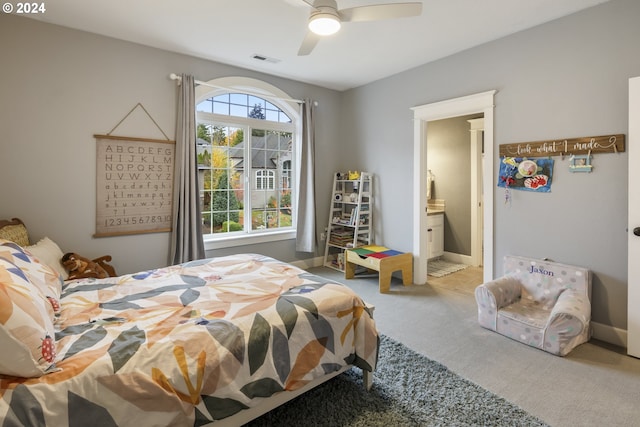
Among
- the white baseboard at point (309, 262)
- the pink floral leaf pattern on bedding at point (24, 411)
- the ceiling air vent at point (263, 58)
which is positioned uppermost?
the ceiling air vent at point (263, 58)

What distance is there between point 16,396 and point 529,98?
3.87m

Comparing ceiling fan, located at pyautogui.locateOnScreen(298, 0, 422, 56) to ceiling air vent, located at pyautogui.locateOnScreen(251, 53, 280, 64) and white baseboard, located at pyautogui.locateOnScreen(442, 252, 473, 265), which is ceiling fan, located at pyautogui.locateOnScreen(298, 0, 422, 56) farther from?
white baseboard, located at pyautogui.locateOnScreen(442, 252, 473, 265)

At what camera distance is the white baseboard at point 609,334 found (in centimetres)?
256

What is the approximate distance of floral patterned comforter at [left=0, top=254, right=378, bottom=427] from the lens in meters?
1.20

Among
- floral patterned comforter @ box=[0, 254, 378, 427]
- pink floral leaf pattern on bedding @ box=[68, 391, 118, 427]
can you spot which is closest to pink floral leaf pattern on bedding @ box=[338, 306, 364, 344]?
floral patterned comforter @ box=[0, 254, 378, 427]

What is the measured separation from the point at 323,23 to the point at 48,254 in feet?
8.83

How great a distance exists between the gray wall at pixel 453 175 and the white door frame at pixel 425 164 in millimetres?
1368

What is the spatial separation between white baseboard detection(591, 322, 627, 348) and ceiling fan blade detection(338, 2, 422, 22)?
2.77m

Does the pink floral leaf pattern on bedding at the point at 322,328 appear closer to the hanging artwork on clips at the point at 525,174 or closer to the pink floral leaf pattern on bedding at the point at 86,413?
the pink floral leaf pattern on bedding at the point at 86,413

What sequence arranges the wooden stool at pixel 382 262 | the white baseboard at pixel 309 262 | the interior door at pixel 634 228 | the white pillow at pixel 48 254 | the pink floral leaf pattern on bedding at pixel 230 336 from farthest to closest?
the white baseboard at pixel 309 262, the wooden stool at pixel 382 262, the white pillow at pixel 48 254, the interior door at pixel 634 228, the pink floral leaf pattern on bedding at pixel 230 336

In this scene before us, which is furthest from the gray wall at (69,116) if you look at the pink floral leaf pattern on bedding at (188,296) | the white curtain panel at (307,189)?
the pink floral leaf pattern on bedding at (188,296)

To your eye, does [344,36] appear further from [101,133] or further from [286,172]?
[101,133]

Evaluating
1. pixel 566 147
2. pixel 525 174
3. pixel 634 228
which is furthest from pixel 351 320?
pixel 566 147

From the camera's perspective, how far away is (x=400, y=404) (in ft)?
6.16
